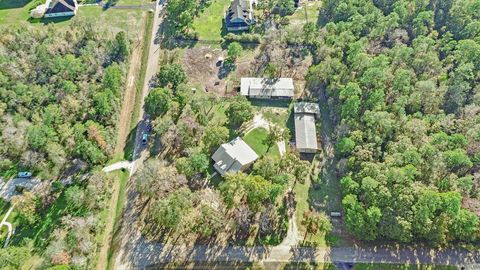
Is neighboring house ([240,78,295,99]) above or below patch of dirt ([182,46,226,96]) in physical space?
below

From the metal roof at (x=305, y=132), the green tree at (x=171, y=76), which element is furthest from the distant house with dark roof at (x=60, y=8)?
the metal roof at (x=305, y=132)

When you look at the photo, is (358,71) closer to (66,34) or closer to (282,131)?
(282,131)

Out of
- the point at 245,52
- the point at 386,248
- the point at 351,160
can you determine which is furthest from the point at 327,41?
the point at 386,248

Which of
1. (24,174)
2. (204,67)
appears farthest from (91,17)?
(24,174)

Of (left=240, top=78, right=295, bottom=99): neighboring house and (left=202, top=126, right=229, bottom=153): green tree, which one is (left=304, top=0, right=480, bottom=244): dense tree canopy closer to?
(left=240, top=78, right=295, bottom=99): neighboring house

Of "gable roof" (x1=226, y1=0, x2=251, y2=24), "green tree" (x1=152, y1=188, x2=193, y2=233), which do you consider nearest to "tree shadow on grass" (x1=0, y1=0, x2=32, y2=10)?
"gable roof" (x1=226, y1=0, x2=251, y2=24)

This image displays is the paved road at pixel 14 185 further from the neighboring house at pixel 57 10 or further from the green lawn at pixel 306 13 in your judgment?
the green lawn at pixel 306 13
